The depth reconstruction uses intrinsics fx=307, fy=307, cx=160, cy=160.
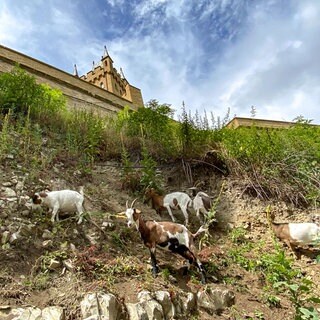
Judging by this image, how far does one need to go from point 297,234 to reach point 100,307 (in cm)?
294

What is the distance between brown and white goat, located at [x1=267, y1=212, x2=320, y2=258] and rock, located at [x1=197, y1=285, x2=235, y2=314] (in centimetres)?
131

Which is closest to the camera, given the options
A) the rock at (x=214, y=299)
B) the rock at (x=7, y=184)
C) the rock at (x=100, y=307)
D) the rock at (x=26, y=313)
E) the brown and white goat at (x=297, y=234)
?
the rock at (x=26, y=313)

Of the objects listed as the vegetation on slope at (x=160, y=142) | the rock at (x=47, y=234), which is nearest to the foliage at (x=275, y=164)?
the vegetation on slope at (x=160, y=142)

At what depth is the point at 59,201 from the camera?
3.68m

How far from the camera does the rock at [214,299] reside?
3.19 meters

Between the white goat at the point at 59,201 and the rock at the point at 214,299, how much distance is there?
167 cm

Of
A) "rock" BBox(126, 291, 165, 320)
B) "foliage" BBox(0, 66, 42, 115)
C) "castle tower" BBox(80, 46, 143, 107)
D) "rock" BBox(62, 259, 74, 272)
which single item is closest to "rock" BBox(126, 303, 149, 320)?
"rock" BBox(126, 291, 165, 320)

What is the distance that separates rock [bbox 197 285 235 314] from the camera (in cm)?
319

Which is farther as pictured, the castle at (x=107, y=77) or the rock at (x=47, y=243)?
the castle at (x=107, y=77)

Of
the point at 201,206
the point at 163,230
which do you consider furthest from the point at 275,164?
the point at 163,230

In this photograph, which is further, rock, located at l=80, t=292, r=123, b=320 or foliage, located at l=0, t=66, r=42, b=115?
foliage, located at l=0, t=66, r=42, b=115

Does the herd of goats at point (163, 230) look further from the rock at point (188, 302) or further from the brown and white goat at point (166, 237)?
the rock at point (188, 302)

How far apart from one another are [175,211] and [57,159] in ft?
7.21

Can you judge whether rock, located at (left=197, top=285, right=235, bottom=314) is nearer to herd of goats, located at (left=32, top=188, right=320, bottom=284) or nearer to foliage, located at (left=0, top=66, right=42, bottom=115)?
herd of goats, located at (left=32, top=188, right=320, bottom=284)
